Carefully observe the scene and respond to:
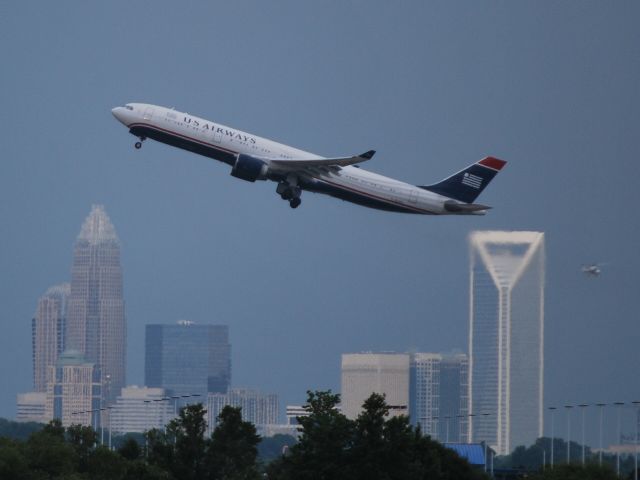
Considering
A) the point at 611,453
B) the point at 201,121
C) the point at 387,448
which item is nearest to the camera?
the point at 387,448

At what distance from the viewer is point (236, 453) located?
97.6 m

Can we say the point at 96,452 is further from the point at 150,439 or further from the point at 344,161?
the point at 344,161

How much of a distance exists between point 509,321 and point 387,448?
103m

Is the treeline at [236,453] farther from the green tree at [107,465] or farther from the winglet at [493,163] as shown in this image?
the winglet at [493,163]

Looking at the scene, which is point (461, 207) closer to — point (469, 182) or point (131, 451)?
point (469, 182)

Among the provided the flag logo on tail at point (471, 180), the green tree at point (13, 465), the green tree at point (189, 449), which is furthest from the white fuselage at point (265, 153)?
the green tree at point (13, 465)

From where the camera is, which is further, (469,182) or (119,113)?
(469,182)

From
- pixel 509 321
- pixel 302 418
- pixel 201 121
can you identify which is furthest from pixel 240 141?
A: pixel 509 321

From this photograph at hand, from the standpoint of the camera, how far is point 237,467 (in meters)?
97.3

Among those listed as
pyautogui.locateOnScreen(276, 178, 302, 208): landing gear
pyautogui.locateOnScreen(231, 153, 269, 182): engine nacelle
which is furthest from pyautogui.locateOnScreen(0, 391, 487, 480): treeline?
pyautogui.locateOnScreen(276, 178, 302, 208): landing gear

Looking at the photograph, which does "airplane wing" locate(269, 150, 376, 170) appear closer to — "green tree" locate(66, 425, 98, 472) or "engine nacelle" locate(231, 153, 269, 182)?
"engine nacelle" locate(231, 153, 269, 182)

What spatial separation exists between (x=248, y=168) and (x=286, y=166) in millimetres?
3202

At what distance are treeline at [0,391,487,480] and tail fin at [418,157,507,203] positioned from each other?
16.9m

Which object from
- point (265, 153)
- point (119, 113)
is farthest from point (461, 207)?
point (119, 113)
